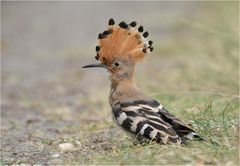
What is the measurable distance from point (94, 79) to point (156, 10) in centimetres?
597

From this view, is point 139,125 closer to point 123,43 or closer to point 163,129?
point 163,129

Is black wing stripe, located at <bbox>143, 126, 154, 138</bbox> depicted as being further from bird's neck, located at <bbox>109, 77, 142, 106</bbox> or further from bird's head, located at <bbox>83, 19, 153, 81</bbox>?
bird's head, located at <bbox>83, 19, 153, 81</bbox>

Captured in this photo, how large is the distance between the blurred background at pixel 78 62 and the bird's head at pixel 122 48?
1.95 ft

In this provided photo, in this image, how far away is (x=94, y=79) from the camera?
1019 cm

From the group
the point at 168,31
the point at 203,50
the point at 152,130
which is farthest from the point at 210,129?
the point at 168,31

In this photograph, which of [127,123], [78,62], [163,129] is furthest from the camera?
[78,62]

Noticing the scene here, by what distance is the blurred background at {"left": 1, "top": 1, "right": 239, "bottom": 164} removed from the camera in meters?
7.16

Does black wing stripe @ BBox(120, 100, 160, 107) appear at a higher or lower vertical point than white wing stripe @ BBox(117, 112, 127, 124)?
higher

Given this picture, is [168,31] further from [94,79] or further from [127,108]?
[127,108]

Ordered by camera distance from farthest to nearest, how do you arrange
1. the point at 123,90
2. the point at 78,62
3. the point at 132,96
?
the point at 78,62 < the point at 123,90 < the point at 132,96

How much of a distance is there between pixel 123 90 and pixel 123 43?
13.7 inches

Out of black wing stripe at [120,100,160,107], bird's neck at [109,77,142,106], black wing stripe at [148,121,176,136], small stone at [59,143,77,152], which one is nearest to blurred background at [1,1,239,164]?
small stone at [59,143,77,152]

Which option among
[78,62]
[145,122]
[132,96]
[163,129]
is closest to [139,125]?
[145,122]

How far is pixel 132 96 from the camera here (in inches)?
209
